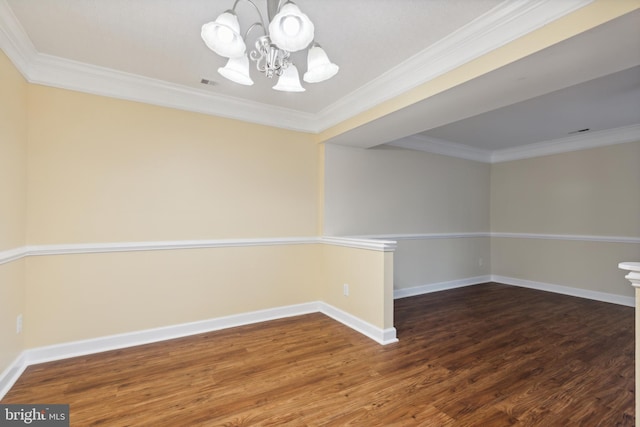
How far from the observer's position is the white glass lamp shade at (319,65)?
1625 mm

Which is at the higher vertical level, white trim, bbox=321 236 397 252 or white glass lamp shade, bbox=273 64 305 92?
white glass lamp shade, bbox=273 64 305 92

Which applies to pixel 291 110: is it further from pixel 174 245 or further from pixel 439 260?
pixel 439 260

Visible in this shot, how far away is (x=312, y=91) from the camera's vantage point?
278 cm

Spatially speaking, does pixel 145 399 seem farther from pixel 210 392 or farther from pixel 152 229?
pixel 152 229

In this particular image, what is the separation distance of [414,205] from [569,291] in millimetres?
2747

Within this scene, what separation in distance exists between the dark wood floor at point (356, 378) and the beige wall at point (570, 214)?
4.27 feet

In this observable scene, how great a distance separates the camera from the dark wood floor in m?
1.70

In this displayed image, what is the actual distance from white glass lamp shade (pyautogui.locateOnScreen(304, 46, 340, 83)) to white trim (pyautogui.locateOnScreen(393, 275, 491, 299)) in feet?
11.0

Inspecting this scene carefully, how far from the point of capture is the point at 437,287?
179 inches

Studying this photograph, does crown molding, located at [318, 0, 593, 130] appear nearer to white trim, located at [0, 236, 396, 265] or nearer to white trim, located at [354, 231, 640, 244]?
white trim, located at [0, 236, 396, 265]

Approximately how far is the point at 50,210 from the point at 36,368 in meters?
1.23

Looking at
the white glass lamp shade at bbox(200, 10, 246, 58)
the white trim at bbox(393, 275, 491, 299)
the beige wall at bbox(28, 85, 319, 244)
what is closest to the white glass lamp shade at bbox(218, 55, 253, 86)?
the white glass lamp shade at bbox(200, 10, 246, 58)

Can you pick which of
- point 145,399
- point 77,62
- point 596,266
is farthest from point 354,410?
point 596,266

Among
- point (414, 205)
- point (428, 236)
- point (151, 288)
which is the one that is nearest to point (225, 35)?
point (151, 288)
